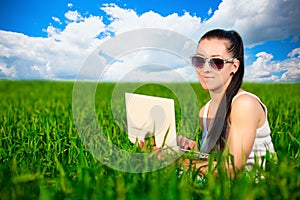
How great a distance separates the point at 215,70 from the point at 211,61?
0.06 m

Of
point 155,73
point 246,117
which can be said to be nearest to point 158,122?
point 155,73

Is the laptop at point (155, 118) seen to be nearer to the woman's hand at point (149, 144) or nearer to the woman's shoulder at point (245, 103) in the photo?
the woman's hand at point (149, 144)

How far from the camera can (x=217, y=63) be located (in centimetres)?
245

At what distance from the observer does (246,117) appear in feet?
7.25

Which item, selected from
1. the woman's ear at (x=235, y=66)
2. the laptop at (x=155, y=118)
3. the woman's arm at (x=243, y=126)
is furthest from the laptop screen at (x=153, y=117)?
the woman's ear at (x=235, y=66)

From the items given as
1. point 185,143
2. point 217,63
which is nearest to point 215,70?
point 217,63

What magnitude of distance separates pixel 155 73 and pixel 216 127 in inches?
21.9

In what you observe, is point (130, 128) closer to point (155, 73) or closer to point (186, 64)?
point (155, 73)

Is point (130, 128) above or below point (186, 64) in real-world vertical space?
below

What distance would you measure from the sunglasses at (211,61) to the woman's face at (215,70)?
0.02 meters

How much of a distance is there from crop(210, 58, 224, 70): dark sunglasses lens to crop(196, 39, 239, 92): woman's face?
0.02m

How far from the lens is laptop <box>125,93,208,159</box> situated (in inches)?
86.6

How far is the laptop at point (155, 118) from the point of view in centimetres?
220

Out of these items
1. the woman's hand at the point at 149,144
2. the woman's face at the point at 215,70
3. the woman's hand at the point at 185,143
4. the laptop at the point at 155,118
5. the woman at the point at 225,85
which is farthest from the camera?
the woman's hand at the point at 185,143
